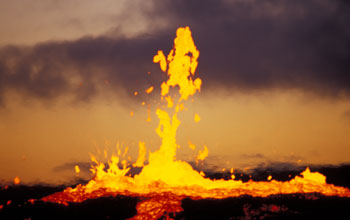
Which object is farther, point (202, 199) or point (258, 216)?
point (202, 199)

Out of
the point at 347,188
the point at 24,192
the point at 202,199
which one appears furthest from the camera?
the point at 24,192

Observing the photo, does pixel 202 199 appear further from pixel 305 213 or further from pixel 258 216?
pixel 305 213

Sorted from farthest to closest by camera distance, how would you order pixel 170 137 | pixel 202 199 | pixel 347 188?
pixel 170 137, pixel 347 188, pixel 202 199

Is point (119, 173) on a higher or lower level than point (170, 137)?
→ lower

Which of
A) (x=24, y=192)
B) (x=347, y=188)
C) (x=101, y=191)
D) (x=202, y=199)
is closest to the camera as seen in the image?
(x=202, y=199)

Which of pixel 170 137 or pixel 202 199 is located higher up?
pixel 170 137

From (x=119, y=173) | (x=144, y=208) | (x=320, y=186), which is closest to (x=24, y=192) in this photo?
(x=119, y=173)

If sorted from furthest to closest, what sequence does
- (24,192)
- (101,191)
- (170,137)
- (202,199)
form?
1. (24,192)
2. (170,137)
3. (101,191)
4. (202,199)

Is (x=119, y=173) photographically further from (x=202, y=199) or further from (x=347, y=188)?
(x=347, y=188)

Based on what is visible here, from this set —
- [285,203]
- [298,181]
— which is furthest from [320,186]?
[285,203]

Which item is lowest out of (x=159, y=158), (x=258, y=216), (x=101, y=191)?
(x=258, y=216)
